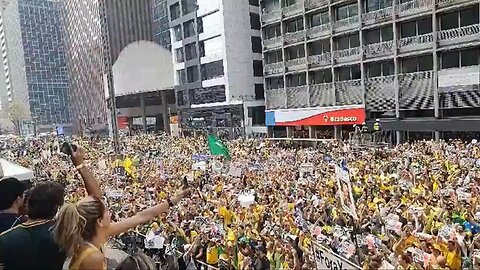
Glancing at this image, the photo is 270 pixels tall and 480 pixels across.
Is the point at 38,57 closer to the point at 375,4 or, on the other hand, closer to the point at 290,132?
the point at 290,132

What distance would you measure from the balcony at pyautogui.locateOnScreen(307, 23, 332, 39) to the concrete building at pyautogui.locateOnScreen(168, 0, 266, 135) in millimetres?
12332

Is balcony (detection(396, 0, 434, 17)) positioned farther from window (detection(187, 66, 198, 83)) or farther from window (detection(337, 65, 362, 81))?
window (detection(187, 66, 198, 83))

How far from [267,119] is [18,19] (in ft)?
324

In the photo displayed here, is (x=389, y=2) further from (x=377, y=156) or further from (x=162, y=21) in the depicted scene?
(x=162, y=21)

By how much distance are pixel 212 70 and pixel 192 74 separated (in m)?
4.65

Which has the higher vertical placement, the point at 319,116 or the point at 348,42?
the point at 348,42

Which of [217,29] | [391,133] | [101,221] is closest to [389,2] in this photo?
[391,133]

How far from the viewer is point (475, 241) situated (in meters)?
8.77

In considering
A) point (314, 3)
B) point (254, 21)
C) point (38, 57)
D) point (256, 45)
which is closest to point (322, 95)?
point (314, 3)

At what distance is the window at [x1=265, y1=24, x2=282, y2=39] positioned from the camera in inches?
1948

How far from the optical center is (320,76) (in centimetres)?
4494

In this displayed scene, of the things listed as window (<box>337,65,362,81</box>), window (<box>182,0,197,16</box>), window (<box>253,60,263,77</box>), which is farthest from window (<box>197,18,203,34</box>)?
window (<box>337,65,362,81</box>)

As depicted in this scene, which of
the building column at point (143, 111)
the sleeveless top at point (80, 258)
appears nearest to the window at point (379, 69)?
the sleeveless top at point (80, 258)

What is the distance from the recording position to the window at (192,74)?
61.0 metres
